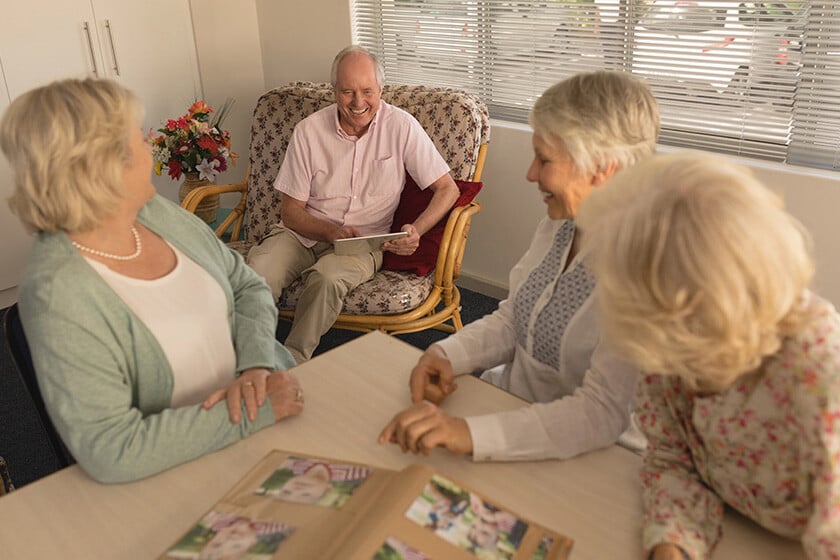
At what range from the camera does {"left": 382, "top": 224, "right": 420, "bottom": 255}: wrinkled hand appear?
2.68 meters

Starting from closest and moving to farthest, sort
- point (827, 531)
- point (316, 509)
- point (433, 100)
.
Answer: point (827, 531) < point (316, 509) < point (433, 100)

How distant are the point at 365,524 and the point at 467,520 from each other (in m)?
0.13

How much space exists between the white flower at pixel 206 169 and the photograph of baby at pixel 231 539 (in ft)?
8.51

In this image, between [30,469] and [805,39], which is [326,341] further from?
[805,39]

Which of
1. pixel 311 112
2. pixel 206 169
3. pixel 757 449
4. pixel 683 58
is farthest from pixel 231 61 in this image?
pixel 757 449

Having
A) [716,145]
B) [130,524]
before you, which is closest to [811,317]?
[130,524]

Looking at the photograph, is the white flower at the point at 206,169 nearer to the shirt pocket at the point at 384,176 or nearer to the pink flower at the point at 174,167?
the pink flower at the point at 174,167

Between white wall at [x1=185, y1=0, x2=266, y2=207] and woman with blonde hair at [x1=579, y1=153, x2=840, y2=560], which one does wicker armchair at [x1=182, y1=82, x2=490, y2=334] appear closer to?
white wall at [x1=185, y1=0, x2=266, y2=207]

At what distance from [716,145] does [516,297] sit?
64.7 inches

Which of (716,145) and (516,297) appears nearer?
(516,297)

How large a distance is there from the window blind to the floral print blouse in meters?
1.88

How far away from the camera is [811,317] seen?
81 cm

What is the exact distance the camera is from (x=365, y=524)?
34.1 inches

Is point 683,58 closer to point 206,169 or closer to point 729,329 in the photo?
point 206,169
